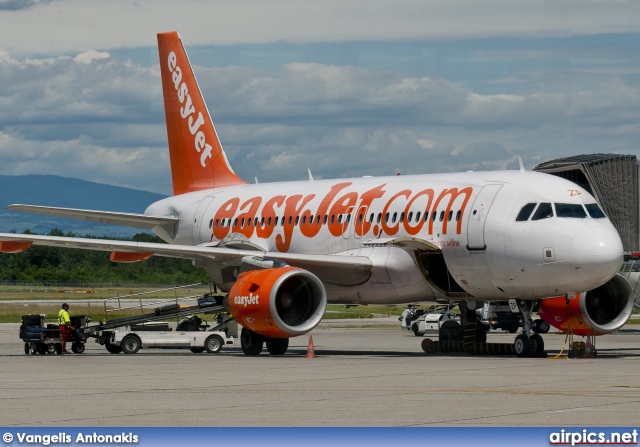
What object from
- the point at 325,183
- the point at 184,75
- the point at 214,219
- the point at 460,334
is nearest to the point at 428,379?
the point at 460,334

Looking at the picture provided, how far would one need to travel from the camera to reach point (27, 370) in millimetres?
25656

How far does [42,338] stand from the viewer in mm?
34156

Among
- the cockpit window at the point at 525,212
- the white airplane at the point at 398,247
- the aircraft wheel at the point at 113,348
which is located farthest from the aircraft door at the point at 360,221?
the aircraft wheel at the point at 113,348

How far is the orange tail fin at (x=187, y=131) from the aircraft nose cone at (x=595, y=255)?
51.1 feet

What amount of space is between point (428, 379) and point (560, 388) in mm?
2876

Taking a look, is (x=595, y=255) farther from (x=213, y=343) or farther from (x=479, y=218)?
(x=213, y=343)

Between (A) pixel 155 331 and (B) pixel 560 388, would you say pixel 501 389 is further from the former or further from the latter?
(A) pixel 155 331

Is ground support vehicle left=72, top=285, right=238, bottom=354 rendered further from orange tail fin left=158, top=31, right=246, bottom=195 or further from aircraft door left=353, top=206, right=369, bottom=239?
orange tail fin left=158, top=31, right=246, bottom=195

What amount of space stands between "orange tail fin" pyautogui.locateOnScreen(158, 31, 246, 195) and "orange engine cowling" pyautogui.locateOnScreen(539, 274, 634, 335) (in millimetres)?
12799

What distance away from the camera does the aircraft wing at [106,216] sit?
35219 mm

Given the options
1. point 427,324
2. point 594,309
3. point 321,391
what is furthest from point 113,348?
point 427,324

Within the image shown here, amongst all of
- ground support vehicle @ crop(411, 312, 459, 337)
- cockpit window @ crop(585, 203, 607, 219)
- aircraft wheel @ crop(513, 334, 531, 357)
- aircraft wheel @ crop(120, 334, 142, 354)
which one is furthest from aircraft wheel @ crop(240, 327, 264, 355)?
ground support vehicle @ crop(411, 312, 459, 337)

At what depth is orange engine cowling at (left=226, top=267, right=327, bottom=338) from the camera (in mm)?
29688

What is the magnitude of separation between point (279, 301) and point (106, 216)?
798cm
